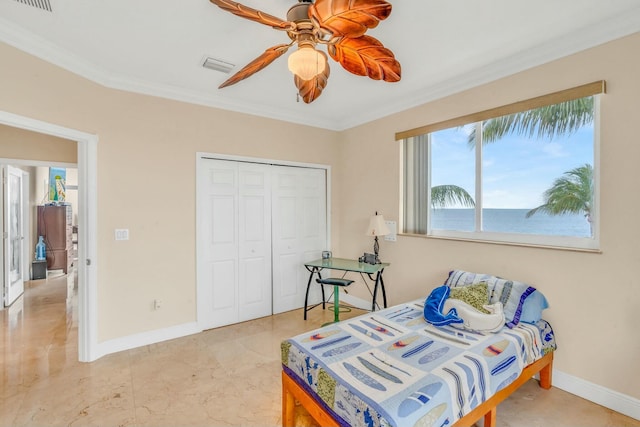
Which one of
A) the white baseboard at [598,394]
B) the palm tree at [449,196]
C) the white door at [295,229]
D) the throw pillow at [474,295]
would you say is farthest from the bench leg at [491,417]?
the white door at [295,229]

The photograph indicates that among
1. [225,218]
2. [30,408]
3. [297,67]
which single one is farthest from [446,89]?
[30,408]

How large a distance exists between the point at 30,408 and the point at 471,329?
3127 mm

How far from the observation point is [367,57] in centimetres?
167

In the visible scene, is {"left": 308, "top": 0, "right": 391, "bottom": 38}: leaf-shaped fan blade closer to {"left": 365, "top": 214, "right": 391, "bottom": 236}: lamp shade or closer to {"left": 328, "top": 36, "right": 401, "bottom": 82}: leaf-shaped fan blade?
{"left": 328, "top": 36, "right": 401, "bottom": 82}: leaf-shaped fan blade

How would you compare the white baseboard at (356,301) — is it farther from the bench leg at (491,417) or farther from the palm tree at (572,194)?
the palm tree at (572,194)

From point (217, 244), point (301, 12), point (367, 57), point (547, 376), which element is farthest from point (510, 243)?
point (217, 244)

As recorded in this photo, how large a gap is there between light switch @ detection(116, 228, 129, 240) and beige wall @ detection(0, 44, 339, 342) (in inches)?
1.5

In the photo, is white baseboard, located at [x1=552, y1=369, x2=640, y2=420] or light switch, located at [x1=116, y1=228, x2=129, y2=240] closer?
white baseboard, located at [x1=552, y1=369, x2=640, y2=420]

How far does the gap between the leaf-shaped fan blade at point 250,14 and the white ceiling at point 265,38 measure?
403mm

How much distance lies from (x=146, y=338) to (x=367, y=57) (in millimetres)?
3237

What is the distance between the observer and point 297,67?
1558 millimetres

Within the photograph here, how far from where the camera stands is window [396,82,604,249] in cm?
224

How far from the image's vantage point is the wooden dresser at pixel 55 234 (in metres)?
6.05

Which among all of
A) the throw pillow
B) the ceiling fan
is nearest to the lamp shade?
the throw pillow
